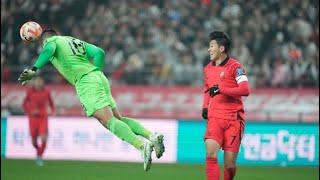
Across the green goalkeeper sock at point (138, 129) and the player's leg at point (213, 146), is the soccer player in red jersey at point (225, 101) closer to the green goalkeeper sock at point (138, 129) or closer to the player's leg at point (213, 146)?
the player's leg at point (213, 146)

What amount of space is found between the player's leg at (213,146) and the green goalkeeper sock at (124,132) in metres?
0.97

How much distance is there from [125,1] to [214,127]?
53.3 feet

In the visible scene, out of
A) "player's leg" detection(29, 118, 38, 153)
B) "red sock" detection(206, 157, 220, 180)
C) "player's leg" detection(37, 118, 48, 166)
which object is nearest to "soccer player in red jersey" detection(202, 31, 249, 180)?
"red sock" detection(206, 157, 220, 180)

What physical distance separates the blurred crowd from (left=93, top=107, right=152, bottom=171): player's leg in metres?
12.7

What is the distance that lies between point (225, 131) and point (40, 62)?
9.12 feet

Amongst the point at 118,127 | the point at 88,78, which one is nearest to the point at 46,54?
the point at 88,78

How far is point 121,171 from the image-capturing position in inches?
680

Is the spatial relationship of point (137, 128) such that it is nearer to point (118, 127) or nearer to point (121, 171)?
point (118, 127)

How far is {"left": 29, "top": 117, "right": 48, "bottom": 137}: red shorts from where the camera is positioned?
19984 millimetres

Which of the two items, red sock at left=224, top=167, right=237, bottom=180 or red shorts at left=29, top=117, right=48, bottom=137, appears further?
red shorts at left=29, top=117, right=48, bottom=137

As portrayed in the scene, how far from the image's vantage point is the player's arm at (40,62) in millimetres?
10375

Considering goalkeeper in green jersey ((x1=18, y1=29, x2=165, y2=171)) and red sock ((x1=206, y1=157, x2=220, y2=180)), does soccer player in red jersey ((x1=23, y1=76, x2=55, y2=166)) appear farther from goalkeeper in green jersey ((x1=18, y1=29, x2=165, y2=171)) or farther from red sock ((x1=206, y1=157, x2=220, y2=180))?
red sock ((x1=206, y1=157, x2=220, y2=180))

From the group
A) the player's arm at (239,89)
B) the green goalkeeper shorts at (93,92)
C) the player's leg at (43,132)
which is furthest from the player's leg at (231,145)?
the player's leg at (43,132)

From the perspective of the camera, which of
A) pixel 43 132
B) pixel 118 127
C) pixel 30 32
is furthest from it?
pixel 43 132
